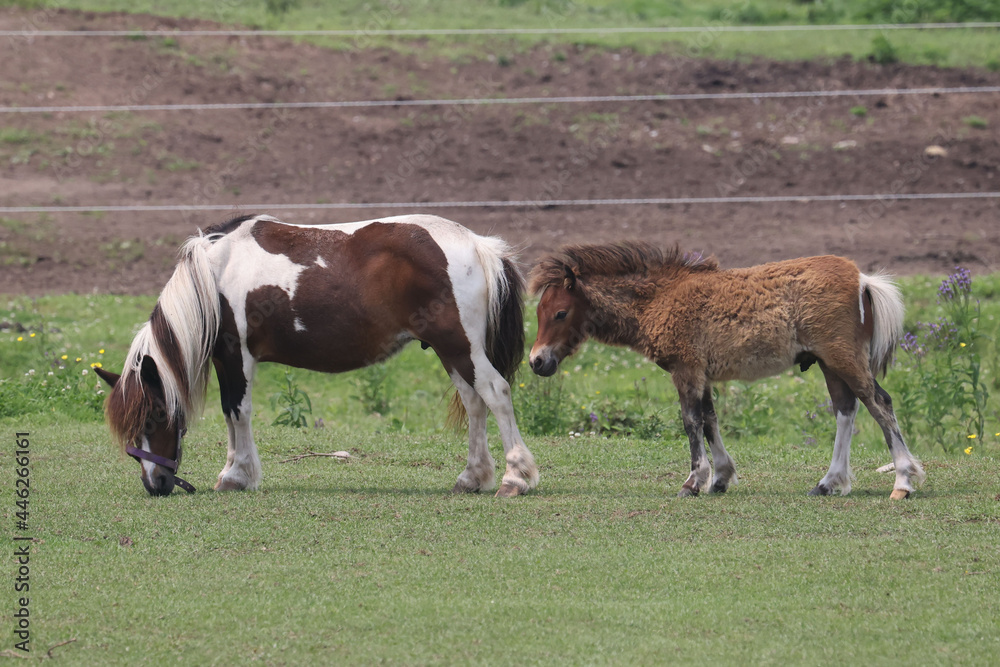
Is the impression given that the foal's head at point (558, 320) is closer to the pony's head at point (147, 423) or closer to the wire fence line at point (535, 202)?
the pony's head at point (147, 423)

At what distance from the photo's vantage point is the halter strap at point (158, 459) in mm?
7754

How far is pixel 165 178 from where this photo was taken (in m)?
18.4

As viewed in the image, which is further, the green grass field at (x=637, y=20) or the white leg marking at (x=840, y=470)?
the green grass field at (x=637, y=20)

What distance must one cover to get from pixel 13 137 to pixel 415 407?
11.0 meters

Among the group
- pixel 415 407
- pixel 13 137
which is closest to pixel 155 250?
pixel 13 137

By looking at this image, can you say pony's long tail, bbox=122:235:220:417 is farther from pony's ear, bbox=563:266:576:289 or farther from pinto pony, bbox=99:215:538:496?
pony's ear, bbox=563:266:576:289

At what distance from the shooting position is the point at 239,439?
820cm

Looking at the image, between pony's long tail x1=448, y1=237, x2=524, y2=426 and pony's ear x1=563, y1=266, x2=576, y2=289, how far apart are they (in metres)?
0.38

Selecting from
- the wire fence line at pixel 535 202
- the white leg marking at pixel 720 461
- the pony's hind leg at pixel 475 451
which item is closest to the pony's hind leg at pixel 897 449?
the white leg marking at pixel 720 461

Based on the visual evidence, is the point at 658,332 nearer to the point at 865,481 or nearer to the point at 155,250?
the point at 865,481

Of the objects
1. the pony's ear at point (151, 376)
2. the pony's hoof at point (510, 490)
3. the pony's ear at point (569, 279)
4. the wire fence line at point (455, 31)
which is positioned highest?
the wire fence line at point (455, 31)

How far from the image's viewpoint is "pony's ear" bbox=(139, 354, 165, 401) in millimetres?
7910

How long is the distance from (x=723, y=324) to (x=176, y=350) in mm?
4051

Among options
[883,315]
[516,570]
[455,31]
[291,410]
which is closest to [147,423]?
[291,410]
